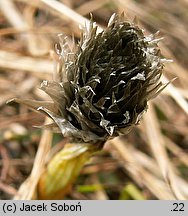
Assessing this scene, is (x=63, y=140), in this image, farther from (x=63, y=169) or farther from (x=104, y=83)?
(x=104, y=83)

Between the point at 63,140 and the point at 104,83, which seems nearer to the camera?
the point at 104,83

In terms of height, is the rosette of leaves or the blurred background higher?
the rosette of leaves

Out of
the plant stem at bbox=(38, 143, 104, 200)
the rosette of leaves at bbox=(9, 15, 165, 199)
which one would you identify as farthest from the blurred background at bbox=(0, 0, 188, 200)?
the rosette of leaves at bbox=(9, 15, 165, 199)

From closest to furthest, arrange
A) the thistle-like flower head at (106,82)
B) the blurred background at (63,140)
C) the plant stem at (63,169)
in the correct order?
the thistle-like flower head at (106,82), the plant stem at (63,169), the blurred background at (63,140)

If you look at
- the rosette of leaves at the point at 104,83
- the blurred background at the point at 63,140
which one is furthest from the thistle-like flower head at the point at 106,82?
the blurred background at the point at 63,140

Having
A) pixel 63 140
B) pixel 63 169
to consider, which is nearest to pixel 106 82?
pixel 63 169

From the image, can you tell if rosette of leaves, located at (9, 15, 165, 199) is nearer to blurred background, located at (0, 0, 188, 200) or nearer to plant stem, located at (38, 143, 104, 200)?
plant stem, located at (38, 143, 104, 200)

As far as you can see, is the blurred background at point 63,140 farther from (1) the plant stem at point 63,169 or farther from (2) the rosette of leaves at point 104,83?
(2) the rosette of leaves at point 104,83
